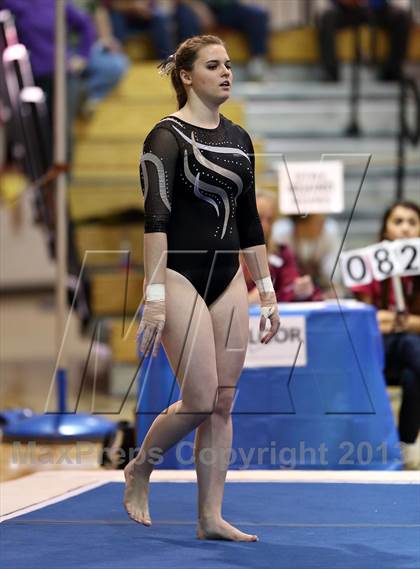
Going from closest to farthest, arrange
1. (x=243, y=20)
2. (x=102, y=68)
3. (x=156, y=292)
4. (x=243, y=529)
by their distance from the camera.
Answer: (x=156, y=292)
(x=243, y=529)
(x=102, y=68)
(x=243, y=20)

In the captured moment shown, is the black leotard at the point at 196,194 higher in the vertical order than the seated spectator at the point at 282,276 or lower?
higher

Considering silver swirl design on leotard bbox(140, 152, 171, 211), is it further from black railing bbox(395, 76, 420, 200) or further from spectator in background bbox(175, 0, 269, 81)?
spectator in background bbox(175, 0, 269, 81)

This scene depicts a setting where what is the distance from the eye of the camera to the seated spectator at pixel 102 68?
28.0 feet

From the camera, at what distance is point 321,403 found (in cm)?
507

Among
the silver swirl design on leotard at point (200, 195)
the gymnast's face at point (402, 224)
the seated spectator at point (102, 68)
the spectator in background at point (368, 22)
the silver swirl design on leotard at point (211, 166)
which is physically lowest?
the gymnast's face at point (402, 224)

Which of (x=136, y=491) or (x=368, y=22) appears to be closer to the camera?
(x=136, y=491)

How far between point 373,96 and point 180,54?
250 inches

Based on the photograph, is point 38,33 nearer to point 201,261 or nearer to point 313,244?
point 313,244

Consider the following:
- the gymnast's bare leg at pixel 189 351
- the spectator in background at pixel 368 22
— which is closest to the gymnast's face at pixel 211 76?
the gymnast's bare leg at pixel 189 351

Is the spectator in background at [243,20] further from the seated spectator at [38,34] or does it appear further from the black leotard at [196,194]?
the black leotard at [196,194]

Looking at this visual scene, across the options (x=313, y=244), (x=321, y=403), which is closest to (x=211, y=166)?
(x=321, y=403)

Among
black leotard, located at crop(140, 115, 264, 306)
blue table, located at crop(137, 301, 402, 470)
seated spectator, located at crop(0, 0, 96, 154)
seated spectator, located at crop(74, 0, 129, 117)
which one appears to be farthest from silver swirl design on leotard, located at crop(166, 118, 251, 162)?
seated spectator, located at crop(74, 0, 129, 117)

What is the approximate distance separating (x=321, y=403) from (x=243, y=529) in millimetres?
1330

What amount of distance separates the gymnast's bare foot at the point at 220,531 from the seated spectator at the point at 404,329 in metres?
1.71
